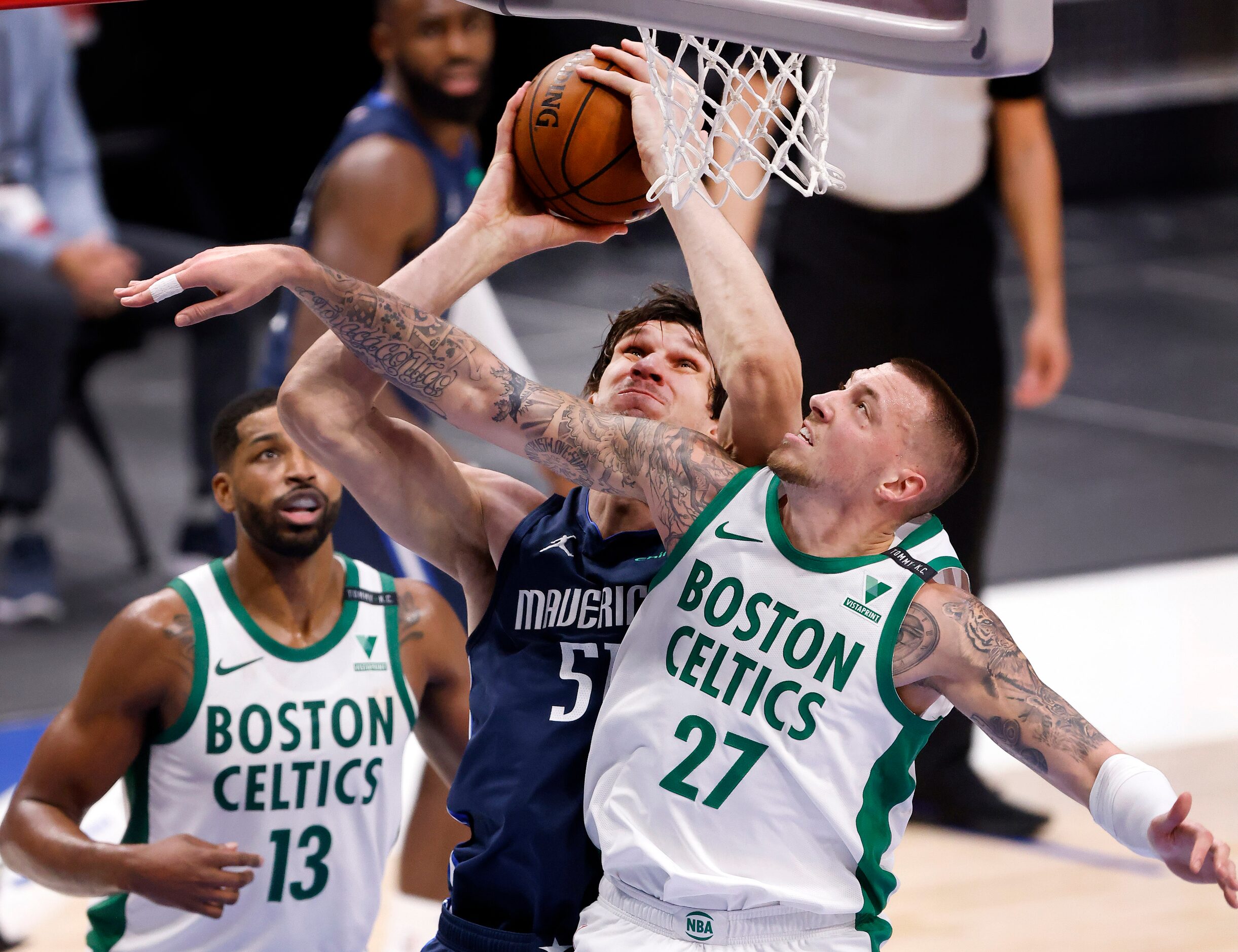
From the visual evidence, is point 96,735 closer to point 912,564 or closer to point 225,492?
point 225,492

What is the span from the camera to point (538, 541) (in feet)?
10.1

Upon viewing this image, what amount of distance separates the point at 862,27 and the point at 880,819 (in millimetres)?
1296

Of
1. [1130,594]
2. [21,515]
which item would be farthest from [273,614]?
[1130,594]

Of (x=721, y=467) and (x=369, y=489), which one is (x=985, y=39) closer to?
(x=721, y=467)

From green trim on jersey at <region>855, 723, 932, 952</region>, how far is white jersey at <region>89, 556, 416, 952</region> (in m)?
1.20

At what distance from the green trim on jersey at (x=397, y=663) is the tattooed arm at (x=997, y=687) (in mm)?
1300

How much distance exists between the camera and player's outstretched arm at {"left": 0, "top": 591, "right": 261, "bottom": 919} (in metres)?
3.27

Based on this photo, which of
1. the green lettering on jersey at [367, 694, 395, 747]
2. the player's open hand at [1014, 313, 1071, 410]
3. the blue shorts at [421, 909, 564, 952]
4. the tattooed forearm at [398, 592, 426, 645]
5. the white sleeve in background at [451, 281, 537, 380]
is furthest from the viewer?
the player's open hand at [1014, 313, 1071, 410]

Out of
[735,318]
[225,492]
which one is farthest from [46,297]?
[735,318]

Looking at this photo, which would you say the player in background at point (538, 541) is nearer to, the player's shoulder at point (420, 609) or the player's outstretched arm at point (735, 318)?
the player's outstretched arm at point (735, 318)

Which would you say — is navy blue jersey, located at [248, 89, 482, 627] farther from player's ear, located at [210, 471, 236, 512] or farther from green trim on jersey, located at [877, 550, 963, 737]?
green trim on jersey, located at [877, 550, 963, 737]

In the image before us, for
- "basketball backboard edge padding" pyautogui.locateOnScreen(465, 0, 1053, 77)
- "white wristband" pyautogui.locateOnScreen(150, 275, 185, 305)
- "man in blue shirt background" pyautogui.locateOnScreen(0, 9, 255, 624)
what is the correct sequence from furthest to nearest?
"man in blue shirt background" pyautogui.locateOnScreen(0, 9, 255, 624) → "white wristband" pyautogui.locateOnScreen(150, 275, 185, 305) → "basketball backboard edge padding" pyautogui.locateOnScreen(465, 0, 1053, 77)

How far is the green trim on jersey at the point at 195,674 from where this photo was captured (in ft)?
11.3

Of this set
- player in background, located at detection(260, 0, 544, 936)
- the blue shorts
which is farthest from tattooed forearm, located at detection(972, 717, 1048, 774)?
player in background, located at detection(260, 0, 544, 936)
